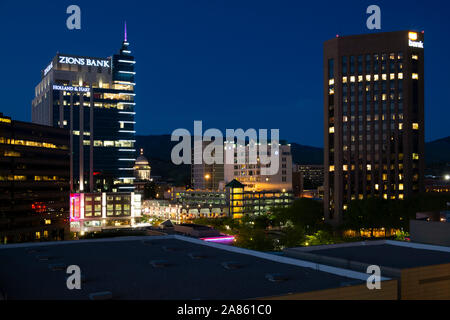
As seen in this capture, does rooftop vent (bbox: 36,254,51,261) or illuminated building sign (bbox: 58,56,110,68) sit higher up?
illuminated building sign (bbox: 58,56,110,68)

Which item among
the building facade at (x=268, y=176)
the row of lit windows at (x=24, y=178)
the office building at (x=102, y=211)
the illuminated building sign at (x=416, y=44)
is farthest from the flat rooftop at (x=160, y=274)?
the building facade at (x=268, y=176)

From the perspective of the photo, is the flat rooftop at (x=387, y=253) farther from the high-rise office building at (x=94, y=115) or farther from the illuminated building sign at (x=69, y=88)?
the illuminated building sign at (x=69, y=88)

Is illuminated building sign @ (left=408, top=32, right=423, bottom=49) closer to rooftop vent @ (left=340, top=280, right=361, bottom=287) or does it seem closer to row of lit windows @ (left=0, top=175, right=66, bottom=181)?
row of lit windows @ (left=0, top=175, right=66, bottom=181)

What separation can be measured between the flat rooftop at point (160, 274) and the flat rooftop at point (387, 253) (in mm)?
4600

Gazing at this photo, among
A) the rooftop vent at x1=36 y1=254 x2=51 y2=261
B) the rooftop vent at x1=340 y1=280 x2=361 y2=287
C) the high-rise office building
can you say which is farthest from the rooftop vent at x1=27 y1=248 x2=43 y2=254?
the high-rise office building

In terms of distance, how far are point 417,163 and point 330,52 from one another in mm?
36062

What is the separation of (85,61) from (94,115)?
68.6 ft

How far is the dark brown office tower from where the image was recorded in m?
124

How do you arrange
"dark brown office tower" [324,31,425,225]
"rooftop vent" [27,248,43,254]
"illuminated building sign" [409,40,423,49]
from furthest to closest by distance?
"illuminated building sign" [409,40,423,49], "dark brown office tower" [324,31,425,225], "rooftop vent" [27,248,43,254]

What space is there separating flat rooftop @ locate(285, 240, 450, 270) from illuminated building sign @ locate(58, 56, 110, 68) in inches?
6248

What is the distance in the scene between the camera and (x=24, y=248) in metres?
36.3

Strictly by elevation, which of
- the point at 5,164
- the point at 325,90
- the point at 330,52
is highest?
the point at 330,52
